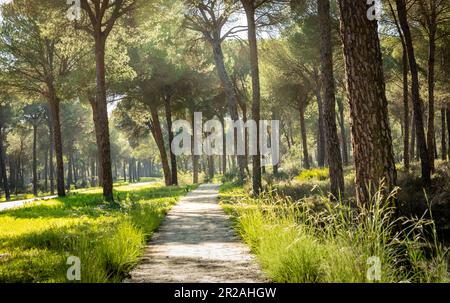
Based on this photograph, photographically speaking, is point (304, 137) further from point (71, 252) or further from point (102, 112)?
point (71, 252)

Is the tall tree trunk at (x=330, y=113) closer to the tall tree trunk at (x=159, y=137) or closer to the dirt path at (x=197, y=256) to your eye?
→ the dirt path at (x=197, y=256)

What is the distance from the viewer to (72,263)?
16.0ft

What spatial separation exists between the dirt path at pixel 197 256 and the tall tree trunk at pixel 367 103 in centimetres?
211

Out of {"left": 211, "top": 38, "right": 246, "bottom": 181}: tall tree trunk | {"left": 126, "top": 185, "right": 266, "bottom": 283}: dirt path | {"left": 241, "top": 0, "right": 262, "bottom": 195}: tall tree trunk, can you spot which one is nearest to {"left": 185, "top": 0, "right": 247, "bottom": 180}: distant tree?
{"left": 211, "top": 38, "right": 246, "bottom": 181}: tall tree trunk

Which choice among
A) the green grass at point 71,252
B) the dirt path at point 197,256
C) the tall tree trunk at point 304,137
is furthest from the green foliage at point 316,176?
the green grass at point 71,252

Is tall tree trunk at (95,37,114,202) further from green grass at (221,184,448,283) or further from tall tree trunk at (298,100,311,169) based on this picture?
tall tree trunk at (298,100,311,169)

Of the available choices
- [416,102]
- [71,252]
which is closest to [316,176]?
[416,102]

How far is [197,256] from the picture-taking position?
6.36m

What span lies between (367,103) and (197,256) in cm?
331

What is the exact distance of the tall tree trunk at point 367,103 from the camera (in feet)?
19.0

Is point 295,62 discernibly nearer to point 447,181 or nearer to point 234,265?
point 447,181
